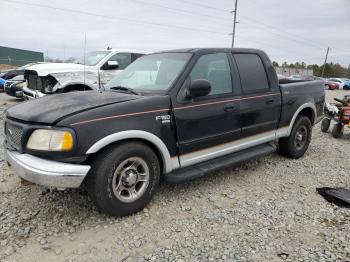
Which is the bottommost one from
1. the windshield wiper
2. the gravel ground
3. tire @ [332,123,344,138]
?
the gravel ground

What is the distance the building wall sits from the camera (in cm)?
3420

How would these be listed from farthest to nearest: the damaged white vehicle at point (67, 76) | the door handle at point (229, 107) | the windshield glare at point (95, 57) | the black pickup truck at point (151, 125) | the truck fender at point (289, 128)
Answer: the windshield glare at point (95, 57), the damaged white vehicle at point (67, 76), the truck fender at point (289, 128), the door handle at point (229, 107), the black pickup truck at point (151, 125)

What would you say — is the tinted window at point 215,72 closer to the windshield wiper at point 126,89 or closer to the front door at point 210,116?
the front door at point 210,116

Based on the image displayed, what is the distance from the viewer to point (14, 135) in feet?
10.4

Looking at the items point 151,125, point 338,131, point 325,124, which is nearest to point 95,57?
point 151,125

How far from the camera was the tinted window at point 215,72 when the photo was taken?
3.88 m

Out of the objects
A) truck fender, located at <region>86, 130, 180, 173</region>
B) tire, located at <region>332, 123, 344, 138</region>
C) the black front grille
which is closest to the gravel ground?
truck fender, located at <region>86, 130, 180, 173</region>

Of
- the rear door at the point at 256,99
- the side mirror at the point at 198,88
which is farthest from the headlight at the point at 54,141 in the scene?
the rear door at the point at 256,99

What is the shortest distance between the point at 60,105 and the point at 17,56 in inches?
1498

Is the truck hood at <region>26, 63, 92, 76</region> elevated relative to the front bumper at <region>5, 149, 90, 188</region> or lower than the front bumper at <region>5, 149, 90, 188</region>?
elevated

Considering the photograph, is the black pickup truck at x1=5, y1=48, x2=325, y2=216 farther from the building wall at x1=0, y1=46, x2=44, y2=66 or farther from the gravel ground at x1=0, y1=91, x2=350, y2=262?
the building wall at x1=0, y1=46, x2=44, y2=66

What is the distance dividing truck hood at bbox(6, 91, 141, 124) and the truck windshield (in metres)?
0.36

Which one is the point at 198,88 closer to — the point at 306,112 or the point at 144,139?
the point at 144,139

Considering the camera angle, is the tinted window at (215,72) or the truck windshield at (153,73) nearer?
the truck windshield at (153,73)
